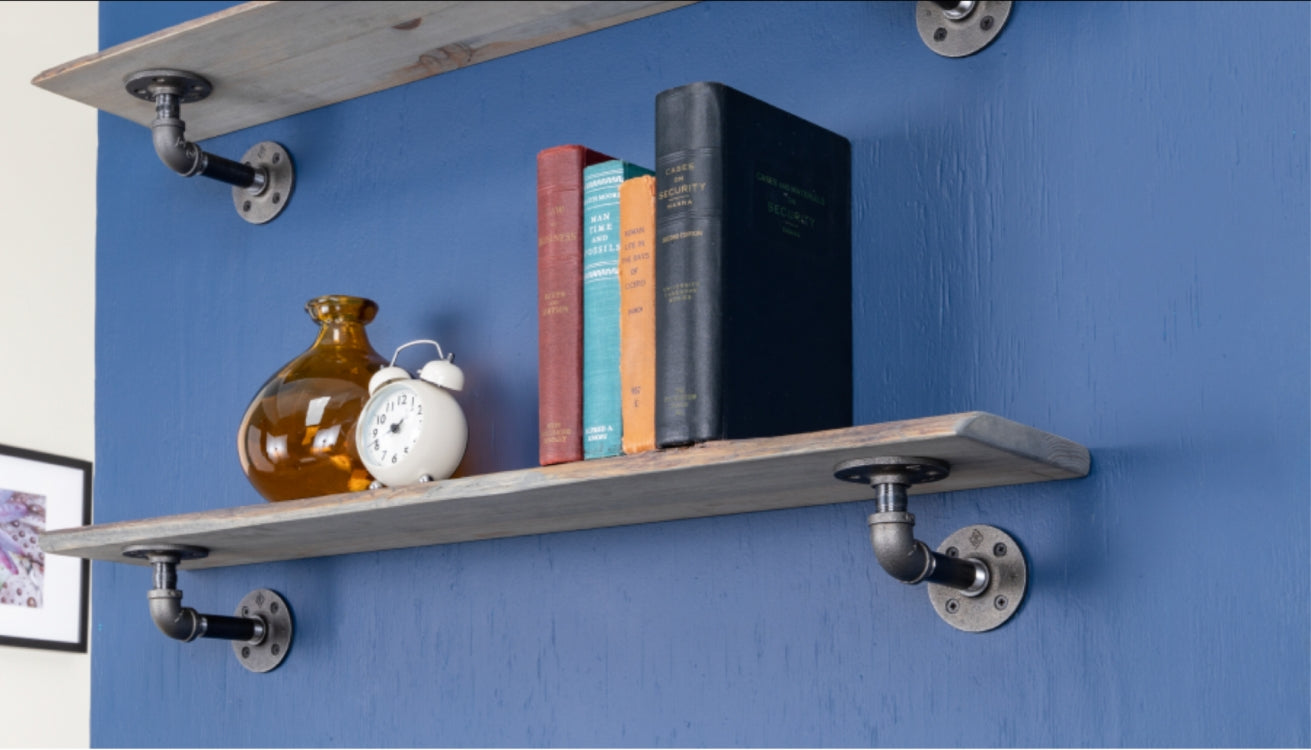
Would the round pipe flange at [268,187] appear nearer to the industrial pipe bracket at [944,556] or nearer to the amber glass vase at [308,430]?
the amber glass vase at [308,430]

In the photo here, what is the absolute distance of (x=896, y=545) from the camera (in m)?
1.06

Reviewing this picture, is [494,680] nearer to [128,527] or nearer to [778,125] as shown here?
[128,527]

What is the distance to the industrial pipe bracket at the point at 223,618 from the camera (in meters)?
1.48

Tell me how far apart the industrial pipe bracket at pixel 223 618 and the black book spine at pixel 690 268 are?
61cm

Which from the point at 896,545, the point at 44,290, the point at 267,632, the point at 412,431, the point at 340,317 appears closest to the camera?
the point at 896,545

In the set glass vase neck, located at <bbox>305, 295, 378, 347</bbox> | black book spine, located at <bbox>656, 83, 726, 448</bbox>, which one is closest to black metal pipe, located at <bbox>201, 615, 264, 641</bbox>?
glass vase neck, located at <bbox>305, 295, 378, 347</bbox>

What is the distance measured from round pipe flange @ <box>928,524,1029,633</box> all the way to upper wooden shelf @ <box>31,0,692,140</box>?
1.85 ft

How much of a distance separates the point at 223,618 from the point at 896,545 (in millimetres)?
776

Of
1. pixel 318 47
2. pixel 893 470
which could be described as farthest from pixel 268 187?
pixel 893 470

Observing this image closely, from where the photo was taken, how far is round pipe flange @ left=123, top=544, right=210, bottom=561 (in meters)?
1.46

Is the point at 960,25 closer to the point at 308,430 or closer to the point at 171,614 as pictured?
the point at 308,430

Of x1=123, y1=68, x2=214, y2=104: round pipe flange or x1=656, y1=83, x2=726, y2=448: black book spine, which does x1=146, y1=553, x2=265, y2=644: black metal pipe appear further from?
x1=656, y1=83, x2=726, y2=448: black book spine

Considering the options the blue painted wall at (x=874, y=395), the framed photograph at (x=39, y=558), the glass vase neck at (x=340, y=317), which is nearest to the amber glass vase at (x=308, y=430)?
the glass vase neck at (x=340, y=317)

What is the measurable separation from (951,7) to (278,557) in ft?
2.79
